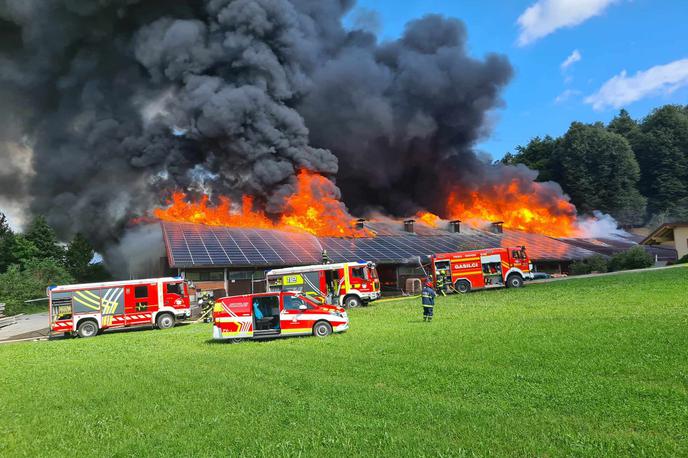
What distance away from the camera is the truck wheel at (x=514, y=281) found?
93.3ft

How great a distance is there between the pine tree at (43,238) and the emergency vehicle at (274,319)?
45676 millimetres

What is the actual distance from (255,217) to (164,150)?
878cm

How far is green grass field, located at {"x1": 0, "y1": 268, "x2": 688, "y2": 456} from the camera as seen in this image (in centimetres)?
530

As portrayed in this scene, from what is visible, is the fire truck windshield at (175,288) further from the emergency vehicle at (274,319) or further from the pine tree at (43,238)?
the pine tree at (43,238)

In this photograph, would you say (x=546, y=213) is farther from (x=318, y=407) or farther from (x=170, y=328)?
(x=318, y=407)

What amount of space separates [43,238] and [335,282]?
41685 mm

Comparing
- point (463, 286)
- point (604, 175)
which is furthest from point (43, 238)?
point (604, 175)

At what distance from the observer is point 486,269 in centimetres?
2892

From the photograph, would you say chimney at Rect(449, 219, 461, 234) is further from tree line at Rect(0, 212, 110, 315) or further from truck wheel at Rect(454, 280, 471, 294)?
tree line at Rect(0, 212, 110, 315)

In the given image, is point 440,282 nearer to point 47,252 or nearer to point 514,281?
point 514,281

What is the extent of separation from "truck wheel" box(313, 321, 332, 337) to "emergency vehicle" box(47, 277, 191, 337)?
36.1 ft

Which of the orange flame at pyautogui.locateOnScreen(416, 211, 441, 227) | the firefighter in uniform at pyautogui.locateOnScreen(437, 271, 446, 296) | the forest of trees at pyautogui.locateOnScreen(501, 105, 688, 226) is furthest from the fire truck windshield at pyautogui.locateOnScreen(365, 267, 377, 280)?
the forest of trees at pyautogui.locateOnScreen(501, 105, 688, 226)

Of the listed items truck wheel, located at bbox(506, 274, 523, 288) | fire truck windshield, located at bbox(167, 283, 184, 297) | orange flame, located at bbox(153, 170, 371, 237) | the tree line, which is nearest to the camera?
fire truck windshield, located at bbox(167, 283, 184, 297)

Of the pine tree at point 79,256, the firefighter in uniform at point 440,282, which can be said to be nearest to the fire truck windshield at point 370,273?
the firefighter in uniform at point 440,282
